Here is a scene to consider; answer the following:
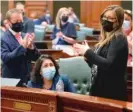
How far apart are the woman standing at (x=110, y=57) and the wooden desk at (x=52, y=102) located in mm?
397

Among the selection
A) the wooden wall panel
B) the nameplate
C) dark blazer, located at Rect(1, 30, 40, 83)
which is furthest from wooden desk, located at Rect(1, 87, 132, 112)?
→ the wooden wall panel

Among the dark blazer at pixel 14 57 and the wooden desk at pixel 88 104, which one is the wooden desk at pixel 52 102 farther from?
the dark blazer at pixel 14 57

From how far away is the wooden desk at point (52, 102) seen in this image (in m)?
1.63

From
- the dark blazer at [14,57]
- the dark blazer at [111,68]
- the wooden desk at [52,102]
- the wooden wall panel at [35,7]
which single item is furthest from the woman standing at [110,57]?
the wooden wall panel at [35,7]

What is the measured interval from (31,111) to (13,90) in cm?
16

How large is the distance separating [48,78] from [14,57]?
42 cm

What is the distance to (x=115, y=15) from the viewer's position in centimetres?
223

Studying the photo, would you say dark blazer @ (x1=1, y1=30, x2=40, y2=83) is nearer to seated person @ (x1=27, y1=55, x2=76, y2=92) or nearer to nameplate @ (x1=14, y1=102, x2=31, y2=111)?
seated person @ (x1=27, y1=55, x2=76, y2=92)

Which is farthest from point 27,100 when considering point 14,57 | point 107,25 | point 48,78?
point 14,57

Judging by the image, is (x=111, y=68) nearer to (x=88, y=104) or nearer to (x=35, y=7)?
(x=88, y=104)

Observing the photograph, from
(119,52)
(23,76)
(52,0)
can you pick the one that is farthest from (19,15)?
(52,0)

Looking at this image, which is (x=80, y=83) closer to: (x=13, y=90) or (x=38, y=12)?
(x=13, y=90)

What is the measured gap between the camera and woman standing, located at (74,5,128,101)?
2143 millimetres

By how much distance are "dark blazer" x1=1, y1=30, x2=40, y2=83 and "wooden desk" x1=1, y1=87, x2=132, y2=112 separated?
94 cm
